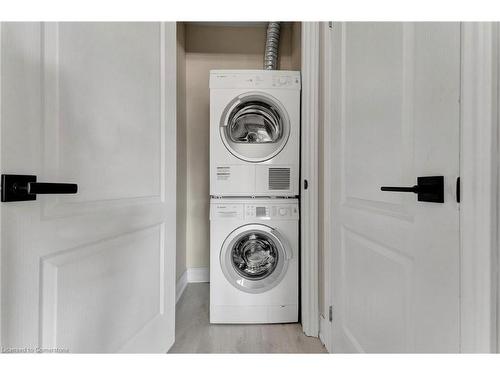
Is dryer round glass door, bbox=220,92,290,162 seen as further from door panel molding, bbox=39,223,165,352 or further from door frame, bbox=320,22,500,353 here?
door frame, bbox=320,22,500,353

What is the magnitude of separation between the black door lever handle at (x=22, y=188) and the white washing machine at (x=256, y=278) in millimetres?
1266

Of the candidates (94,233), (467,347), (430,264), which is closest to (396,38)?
(430,264)

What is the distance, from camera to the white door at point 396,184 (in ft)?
2.06

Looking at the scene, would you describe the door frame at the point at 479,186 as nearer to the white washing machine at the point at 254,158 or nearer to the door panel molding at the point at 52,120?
the door panel molding at the point at 52,120

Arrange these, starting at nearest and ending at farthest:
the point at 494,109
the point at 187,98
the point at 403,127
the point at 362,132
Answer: the point at 494,109, the point at 403,127, the point at 362,132, the point at 187,98

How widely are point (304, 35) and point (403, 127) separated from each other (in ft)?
4.15

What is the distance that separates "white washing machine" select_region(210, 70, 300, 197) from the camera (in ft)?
5.96

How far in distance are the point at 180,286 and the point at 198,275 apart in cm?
31

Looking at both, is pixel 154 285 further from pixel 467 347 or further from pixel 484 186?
pixel 484 186

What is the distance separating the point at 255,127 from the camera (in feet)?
6.55

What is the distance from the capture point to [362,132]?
1024mm

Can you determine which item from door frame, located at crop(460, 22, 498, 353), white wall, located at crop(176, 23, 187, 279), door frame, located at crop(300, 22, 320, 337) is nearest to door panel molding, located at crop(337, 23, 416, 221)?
door frame, located at crop(460, 22, 498, 353)

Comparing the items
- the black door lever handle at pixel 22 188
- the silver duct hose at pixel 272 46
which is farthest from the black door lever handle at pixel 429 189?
the silver duct hose at pixel 272 46

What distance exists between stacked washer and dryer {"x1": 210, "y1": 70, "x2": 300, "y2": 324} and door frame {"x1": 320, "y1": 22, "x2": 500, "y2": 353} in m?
1.25
